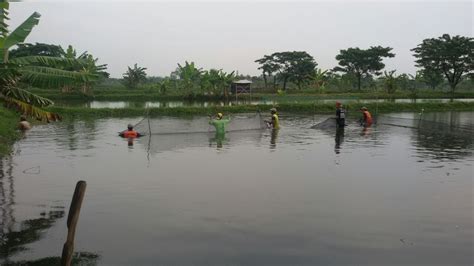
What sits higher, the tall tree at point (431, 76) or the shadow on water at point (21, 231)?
the tall tree at point (431, 76)

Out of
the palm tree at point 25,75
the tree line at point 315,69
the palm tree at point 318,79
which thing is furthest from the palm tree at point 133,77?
the palm tree at point 25,75

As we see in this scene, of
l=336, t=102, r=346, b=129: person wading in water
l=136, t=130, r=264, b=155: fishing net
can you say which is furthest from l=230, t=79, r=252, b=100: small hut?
l=136, t=130, r=264, b=155: fishing net

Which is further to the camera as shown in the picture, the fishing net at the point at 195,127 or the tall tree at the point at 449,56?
the tall tree at the point at 449,56

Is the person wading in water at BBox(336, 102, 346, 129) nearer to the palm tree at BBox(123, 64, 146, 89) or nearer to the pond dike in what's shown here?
the pond dike

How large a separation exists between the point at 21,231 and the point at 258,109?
85.9 ft

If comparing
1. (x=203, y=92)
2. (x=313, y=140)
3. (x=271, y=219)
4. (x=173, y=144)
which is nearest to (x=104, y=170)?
(x=173, y=144)

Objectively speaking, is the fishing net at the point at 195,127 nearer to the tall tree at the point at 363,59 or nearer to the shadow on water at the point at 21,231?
the shadow on water at the point at 21,231

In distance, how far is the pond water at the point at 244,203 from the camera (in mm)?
7301

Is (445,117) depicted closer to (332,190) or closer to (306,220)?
(332,190)

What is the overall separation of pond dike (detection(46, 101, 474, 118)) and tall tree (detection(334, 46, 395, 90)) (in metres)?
29.3

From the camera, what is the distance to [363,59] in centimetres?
6862

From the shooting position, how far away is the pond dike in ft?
104

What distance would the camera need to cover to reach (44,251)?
7.17 m

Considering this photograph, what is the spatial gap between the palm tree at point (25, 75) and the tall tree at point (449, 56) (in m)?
58.7
